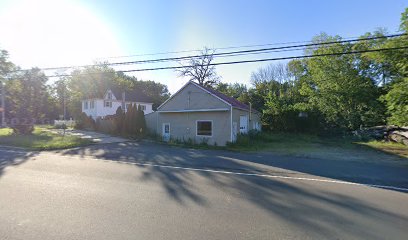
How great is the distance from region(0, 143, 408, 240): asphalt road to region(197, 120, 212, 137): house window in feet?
37.5

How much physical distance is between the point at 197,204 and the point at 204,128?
15786mm

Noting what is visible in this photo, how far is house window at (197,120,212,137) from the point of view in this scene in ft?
68.9

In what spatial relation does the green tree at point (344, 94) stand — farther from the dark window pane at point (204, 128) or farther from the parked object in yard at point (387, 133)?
the dark window pane at point (204, 128)

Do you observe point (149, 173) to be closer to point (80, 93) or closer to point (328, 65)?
point (328, 65)

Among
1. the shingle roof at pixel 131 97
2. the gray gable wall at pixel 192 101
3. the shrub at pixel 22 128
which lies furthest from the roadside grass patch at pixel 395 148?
the shingle roof at pixel 131 97

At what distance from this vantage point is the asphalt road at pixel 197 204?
4180mm

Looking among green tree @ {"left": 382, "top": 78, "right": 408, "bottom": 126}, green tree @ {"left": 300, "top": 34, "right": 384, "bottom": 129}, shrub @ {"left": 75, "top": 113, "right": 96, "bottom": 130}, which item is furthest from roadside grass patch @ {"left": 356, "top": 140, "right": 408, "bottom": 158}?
shrub @ {"left": 75, "top": 113, "right": 96, "bottom": 130}

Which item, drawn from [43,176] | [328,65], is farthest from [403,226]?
[328,65]

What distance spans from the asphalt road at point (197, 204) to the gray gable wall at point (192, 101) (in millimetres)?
11512

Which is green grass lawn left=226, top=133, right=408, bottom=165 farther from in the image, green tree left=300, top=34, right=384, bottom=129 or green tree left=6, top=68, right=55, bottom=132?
green tree left=6, top=68, right=55, bottom=132

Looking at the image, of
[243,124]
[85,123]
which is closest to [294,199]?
[243,124]

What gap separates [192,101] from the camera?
21.8 meters

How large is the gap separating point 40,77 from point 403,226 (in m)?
29.5

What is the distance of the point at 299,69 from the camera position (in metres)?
41.8
